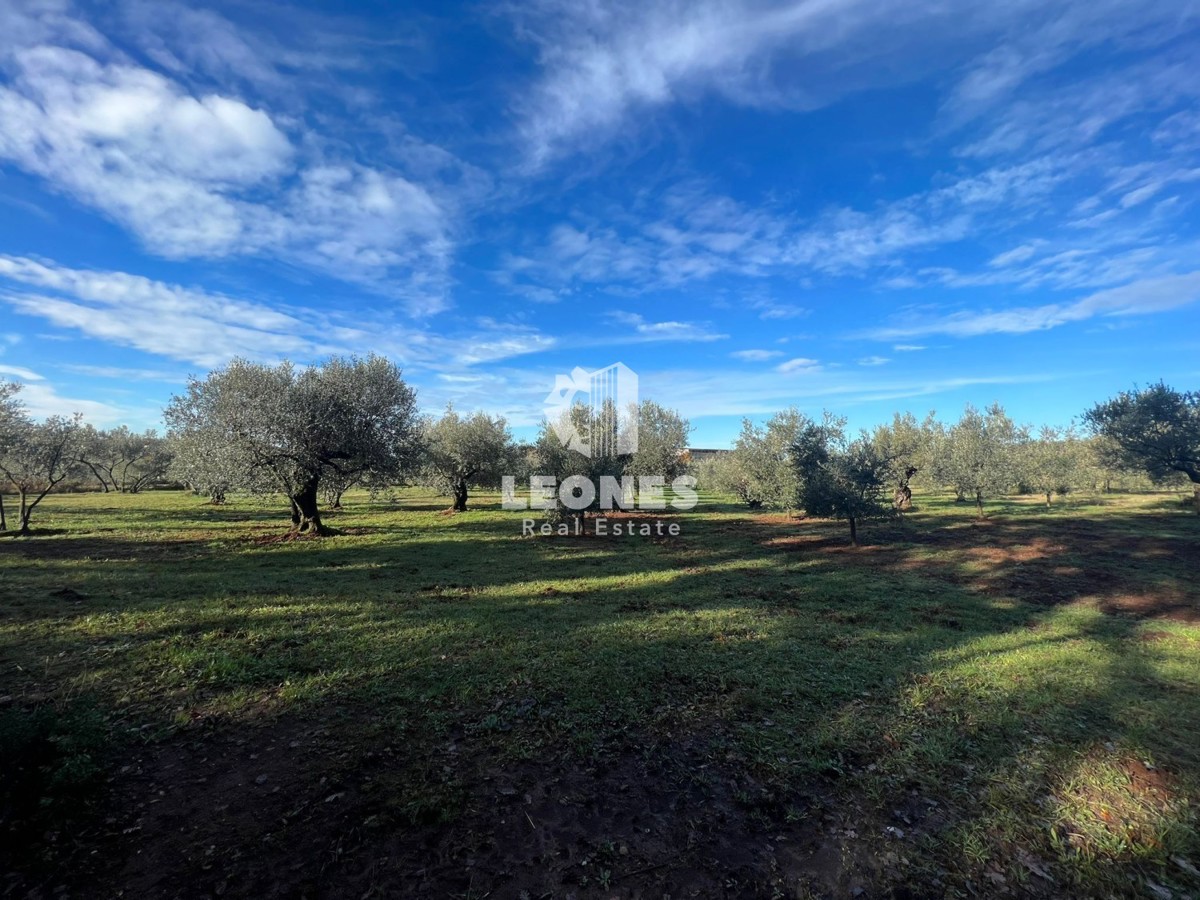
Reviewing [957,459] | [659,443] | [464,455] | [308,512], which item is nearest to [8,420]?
[308,512]

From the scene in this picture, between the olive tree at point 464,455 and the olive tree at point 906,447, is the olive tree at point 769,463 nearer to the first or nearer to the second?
the olive tree at point 906,447

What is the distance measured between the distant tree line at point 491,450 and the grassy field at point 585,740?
275 inches

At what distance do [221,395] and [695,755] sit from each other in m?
22.0

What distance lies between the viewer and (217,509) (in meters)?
30.4

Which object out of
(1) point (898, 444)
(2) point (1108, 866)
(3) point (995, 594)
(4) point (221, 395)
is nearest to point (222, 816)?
(2) point (1108, 866)

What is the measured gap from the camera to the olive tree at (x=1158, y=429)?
24.6m

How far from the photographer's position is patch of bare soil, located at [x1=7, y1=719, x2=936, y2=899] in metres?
3.50

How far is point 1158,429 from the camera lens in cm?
2527

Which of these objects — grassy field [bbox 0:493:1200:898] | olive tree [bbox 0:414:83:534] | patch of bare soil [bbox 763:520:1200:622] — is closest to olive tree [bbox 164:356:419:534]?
olive tree [bbox 0:414:83:534]

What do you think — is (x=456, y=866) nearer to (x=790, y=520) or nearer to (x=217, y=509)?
(x=790, y=520)

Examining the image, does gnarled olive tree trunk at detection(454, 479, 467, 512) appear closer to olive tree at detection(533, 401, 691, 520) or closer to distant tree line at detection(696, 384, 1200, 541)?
olive tree at detection(533, 401, 691, 520)

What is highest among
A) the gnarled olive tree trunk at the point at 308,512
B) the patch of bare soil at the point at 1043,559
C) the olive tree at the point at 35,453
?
the olive tree at the point at 35,453

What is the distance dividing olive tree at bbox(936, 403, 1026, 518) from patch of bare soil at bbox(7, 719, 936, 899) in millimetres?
34502

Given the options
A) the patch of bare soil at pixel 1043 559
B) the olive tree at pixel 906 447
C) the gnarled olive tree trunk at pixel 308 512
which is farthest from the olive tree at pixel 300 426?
the olive tree at pixel 906 447
